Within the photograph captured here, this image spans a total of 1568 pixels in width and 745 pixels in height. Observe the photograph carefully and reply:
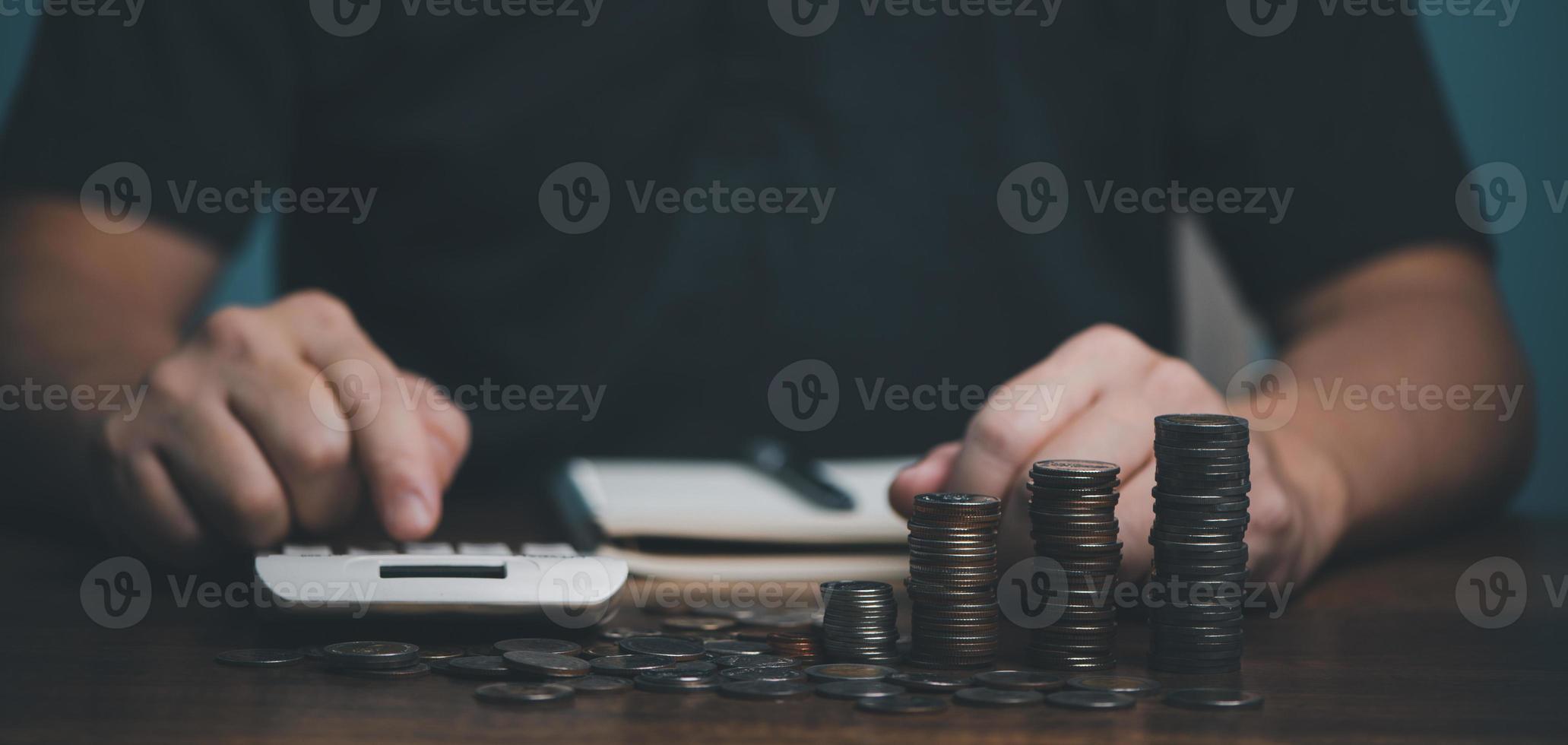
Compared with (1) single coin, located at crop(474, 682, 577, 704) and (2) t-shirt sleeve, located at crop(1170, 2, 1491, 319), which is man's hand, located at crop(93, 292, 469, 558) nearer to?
(1) single coin, located at crop(474, 682, 577, 704)

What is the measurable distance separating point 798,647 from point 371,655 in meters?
0.23

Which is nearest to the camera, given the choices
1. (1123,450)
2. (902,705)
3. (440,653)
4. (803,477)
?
(902,705)

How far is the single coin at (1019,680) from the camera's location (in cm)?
63

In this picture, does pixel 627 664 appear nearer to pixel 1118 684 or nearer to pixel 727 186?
pixel 1118 684

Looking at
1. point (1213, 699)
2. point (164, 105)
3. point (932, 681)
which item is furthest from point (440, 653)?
point (164, 105)

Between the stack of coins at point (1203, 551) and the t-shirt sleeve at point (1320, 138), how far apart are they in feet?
3.38

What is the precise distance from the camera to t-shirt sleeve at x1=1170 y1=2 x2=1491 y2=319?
158cm

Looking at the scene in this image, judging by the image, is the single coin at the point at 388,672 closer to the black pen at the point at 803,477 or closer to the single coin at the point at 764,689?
the single coin at the point at 764,689

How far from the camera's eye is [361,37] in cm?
164

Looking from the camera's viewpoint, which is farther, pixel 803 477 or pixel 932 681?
pixel 803 477

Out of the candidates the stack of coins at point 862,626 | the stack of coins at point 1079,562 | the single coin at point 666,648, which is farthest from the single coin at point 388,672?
the stack of coins at point 1079,562

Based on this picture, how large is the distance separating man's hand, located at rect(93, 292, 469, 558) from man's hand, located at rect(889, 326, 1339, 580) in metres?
0.37

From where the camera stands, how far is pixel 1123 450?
85 centimetres

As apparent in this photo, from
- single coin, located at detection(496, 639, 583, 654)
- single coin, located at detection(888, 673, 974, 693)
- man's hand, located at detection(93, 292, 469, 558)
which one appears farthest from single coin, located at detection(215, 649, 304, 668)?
single coin, located at detection(888, 673, 974, 693)
